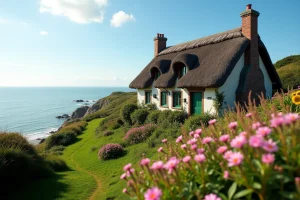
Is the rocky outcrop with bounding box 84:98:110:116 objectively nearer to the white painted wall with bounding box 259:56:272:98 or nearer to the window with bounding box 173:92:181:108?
the window with bounding box 173:92:181:108

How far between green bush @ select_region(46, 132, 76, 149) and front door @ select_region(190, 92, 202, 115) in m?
13.8

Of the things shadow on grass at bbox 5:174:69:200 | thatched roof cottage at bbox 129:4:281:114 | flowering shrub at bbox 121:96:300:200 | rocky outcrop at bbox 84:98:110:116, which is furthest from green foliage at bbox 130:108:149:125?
rocky outcrop at bbox 84:98:110:116

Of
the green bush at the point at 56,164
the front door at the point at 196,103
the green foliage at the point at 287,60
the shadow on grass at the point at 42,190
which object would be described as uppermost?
the green foliage at the point at 287,60

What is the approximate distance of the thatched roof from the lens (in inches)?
582

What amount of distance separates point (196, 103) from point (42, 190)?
11.9 meters

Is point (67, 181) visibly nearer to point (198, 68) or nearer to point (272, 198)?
point (272, 198)

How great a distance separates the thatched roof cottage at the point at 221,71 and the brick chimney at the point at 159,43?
212 inches

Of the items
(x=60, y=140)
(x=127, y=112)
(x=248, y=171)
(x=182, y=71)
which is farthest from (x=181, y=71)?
(x=248, y=171)

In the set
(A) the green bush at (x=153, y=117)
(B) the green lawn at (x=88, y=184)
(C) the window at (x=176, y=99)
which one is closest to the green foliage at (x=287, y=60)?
(C) the window at (x=176, y=99)

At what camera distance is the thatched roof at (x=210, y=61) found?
14.8 metres

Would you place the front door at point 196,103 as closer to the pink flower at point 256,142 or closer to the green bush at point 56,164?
the green bush at point 56,164

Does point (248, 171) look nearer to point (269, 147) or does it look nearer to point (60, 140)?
point (269, 147)

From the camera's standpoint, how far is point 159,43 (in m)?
25.6

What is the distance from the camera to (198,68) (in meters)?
16.8
